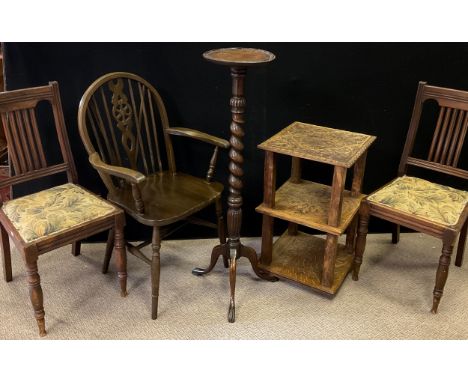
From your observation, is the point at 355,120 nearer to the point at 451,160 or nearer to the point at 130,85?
the point at 451,160

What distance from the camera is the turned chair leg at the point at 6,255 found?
8.30ft

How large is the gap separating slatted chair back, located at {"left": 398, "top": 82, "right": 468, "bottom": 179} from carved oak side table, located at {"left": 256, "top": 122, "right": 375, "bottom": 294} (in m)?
0.33

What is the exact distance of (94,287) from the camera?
263 centimetres

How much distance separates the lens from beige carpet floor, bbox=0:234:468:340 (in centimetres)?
234

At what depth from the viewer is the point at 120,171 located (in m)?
2.21

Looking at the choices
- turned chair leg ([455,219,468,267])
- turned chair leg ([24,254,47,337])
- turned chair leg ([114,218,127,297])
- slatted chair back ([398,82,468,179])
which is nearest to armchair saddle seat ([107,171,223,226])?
turned chair leg ([114,218,127,297])

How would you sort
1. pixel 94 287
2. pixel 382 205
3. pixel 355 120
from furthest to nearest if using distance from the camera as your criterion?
pixel 355 120, pixel 94 287, pixel 382 205

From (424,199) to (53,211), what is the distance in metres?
1.80

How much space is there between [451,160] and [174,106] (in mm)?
1605

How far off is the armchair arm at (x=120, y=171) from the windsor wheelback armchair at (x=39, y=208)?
0.20 meters

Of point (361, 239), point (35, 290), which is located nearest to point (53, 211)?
point (35, 290)

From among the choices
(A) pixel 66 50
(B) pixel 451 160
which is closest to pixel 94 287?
(A) pixel 66 50

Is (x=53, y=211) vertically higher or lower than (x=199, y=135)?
lower

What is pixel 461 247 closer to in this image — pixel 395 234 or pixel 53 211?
pixel 395 234
